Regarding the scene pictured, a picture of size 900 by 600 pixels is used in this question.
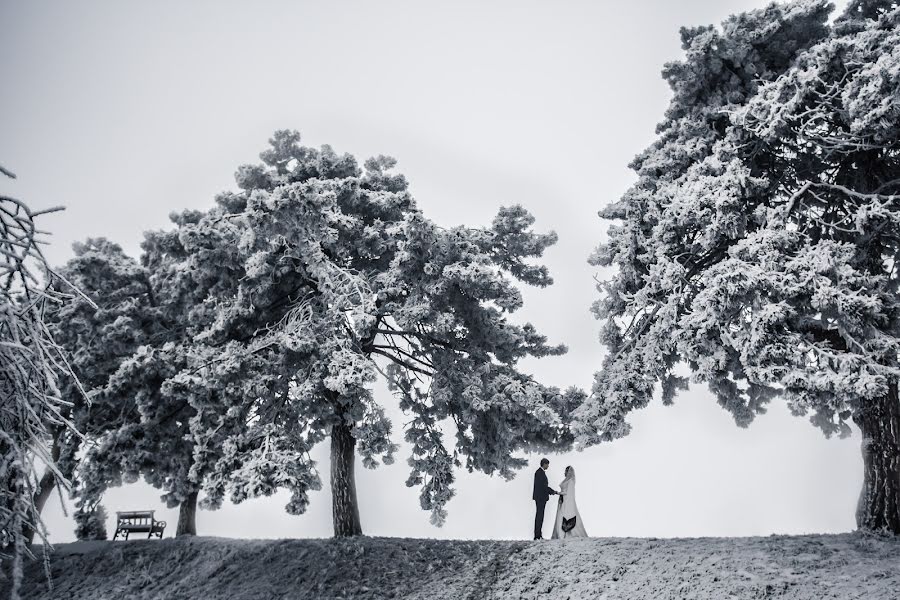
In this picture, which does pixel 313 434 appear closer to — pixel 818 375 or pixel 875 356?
pixel 818 375

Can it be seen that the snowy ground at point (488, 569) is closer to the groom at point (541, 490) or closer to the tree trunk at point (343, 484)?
the tree trunk at point (343, 484)

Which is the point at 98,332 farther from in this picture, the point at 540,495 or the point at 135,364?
the point at 540,495

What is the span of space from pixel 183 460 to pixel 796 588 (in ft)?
44.2

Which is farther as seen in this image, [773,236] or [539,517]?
[539,517]

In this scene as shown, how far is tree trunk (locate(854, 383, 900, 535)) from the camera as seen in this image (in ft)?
33.4

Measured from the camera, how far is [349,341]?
12398 millimetres

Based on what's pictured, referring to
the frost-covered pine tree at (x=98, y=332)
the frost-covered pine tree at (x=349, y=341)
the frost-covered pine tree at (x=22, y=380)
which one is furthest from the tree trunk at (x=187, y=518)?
the frost-covered pine tree at (x=22, y=380)

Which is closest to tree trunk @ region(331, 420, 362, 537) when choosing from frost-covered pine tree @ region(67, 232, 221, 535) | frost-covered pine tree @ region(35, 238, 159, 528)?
frost-covered pine tree @ region(67, 232, 221, 535)

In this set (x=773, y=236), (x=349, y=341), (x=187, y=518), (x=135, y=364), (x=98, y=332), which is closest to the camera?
(x=773, y=236)

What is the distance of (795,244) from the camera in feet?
33.6

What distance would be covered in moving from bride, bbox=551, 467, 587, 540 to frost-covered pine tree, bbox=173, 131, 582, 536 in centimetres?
132

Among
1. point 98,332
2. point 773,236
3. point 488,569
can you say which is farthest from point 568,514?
point 98,332

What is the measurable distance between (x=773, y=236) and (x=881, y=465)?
4342 millimetres

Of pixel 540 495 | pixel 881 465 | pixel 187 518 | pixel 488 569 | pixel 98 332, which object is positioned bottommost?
pixel 488 569
